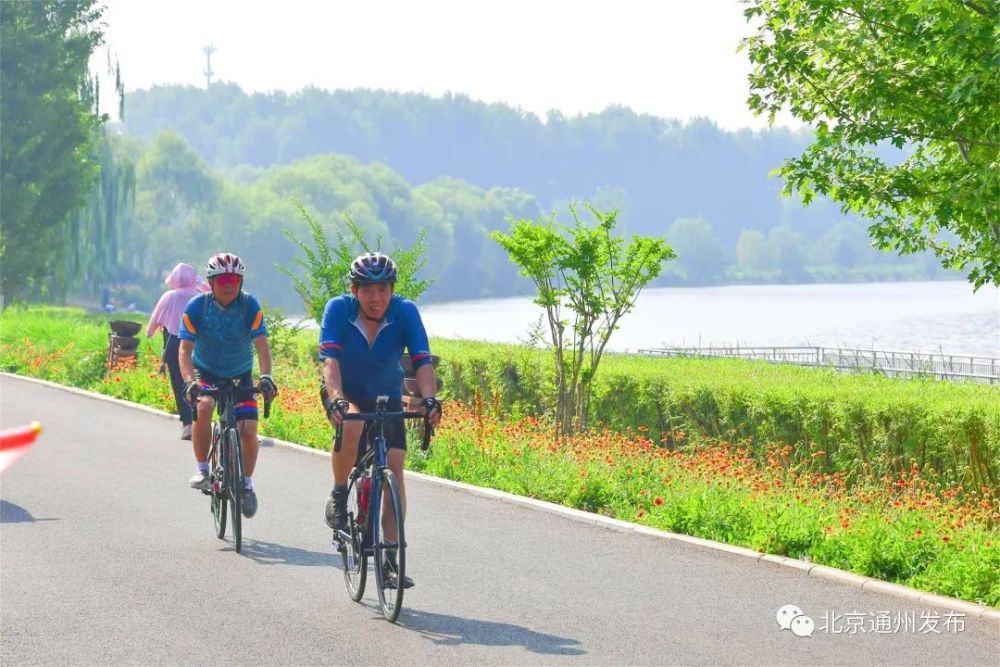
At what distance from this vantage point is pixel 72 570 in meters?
7.83

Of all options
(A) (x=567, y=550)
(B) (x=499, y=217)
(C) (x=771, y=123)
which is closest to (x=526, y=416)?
(C) (x=771, y=123)

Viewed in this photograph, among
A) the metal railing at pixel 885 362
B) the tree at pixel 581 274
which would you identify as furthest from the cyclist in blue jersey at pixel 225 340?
the metal railing at pixel 885 362

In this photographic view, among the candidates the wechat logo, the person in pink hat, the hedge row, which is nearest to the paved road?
the wechat logo

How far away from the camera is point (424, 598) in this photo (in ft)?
23.7

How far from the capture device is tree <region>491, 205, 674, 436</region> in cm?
1412

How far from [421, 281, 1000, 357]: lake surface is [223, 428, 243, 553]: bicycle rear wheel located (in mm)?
32063

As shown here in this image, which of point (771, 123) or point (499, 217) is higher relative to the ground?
point (499, 217)

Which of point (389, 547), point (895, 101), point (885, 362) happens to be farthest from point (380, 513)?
point (885, 362)

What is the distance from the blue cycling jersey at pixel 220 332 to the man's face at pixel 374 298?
220 centimetres

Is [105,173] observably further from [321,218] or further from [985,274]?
[321,218]

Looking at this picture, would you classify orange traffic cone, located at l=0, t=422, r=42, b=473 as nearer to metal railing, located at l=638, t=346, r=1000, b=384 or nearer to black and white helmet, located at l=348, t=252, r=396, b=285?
black and white helmet, located at l=348, t=252, r=396, b=285

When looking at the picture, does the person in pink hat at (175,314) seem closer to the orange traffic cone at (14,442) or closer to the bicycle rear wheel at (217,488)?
the bicycle rear wheel at (217,488)

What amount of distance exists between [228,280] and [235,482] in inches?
52.4

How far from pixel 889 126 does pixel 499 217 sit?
146613 mm
